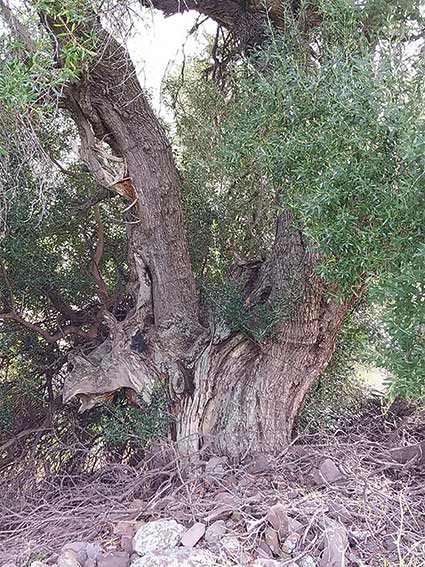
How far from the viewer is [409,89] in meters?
2.05

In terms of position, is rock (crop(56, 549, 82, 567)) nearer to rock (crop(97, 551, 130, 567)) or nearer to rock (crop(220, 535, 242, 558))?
rock (crop(97, 551, 130, 567))

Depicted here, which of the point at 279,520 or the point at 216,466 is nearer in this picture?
the point at 279,520

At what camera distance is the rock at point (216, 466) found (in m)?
3.22

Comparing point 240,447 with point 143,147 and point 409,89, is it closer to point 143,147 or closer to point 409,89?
point 143,147

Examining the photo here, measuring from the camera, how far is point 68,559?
2.35 metres

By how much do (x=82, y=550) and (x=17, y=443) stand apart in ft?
6.56

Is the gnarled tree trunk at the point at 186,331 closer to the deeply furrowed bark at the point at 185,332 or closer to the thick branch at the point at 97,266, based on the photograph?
the deeply furrowed bark at the point at 185,332

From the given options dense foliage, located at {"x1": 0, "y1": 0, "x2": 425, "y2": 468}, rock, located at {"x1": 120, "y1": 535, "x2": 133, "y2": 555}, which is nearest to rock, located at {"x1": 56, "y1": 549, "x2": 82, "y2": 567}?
rock, located at {"x1": 120, "y1": 535, "x2": 133, "y2": 555}

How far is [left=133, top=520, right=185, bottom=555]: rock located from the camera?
243 centimetres

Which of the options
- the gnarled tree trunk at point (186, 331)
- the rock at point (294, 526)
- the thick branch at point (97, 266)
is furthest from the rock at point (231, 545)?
the thick branch at point (97, 266)

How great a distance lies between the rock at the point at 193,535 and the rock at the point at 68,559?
0.51 metres

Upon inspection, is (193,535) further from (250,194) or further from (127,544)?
(250,194)

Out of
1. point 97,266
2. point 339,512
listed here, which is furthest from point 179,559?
point 97,266

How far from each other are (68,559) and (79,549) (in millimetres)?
148
